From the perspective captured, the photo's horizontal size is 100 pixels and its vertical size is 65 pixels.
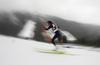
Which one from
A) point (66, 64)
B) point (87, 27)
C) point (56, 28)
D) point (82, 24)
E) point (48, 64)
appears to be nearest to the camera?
point (48, 64)

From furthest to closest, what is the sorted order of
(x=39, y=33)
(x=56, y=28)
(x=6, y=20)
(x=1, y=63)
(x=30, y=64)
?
(x=6, y=20) → (x=39, y=33) → (x=56, y=28) → (x=30, y=64) → (x=1, y=63)

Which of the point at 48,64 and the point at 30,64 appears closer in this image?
the point at 30,64

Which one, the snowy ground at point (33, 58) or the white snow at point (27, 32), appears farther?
the white snow at point (27, 32)

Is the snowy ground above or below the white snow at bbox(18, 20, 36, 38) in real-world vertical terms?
below

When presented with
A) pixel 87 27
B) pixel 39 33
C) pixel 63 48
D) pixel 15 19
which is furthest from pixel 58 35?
pixel 87 27

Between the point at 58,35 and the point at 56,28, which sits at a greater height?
the point at 56,28

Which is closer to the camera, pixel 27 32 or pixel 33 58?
pixel 33 58

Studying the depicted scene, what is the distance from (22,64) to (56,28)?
2.86 meters

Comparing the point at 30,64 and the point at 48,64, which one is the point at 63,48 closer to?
the point at 48,64

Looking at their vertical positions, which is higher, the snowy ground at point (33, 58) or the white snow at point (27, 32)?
the white snow at point (27, 32)

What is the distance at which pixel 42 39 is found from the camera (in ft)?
30.4

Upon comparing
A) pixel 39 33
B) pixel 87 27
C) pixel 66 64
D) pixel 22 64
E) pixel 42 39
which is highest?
pixel 87 27

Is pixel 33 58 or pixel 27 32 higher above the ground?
pixel 27 32

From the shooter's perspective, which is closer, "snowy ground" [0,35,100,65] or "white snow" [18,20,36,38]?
"snowy ground" [0,35,100,65]
